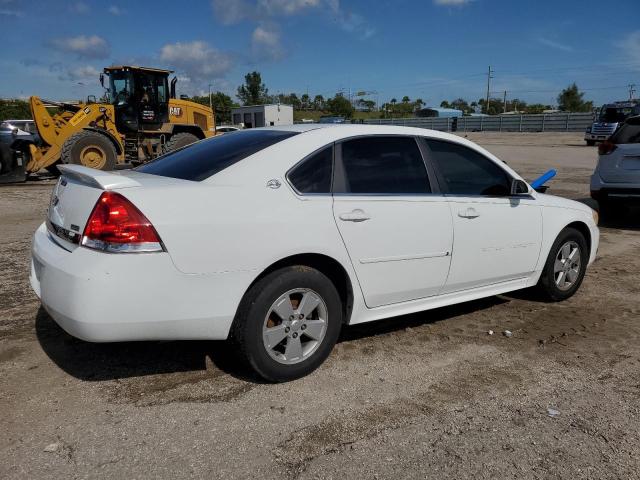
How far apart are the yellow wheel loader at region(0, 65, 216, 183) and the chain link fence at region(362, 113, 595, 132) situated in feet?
121

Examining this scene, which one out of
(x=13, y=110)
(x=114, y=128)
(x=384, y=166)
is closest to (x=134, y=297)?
(x=384, y=166)

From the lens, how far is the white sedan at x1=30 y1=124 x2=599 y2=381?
9.44ft

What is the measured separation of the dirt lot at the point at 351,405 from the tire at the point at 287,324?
15 cm

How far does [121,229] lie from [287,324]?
3.62 ft

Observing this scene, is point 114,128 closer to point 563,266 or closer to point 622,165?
point 622,165

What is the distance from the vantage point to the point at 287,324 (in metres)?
3.31

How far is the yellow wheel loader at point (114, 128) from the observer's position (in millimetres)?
13984

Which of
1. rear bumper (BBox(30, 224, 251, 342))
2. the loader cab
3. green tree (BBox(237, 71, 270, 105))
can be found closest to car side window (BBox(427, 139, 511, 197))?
rear bumper (BBox(30, 224, 251, 342))

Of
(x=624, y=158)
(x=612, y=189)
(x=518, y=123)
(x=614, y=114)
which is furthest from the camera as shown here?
(x=518, y=123)

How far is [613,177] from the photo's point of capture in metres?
8.55

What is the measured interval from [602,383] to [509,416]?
0.86 meters

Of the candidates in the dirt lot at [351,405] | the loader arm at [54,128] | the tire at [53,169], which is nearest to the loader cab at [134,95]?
the loader arm at [54,128]

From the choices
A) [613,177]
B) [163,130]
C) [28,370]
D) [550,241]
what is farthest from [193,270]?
[163,130]

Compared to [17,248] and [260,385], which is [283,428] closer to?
[260,385]
